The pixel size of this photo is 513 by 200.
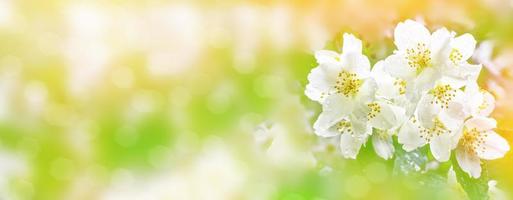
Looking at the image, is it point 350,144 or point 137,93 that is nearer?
point 350,144

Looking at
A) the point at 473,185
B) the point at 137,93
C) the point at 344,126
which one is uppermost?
the point at 137,93

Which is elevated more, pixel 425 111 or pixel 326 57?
pixel 326 57

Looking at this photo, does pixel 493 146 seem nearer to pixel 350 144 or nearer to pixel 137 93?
pixel 350 144

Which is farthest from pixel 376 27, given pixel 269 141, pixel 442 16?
pixel 269 141

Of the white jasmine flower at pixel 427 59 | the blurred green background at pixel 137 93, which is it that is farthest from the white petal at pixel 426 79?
the blurred green background at pixel 137 93

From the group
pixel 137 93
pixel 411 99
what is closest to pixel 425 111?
pixel 411 99

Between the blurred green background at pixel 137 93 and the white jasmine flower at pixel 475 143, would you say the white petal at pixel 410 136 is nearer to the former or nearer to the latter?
the white jasmine flower at pixel 475 143
